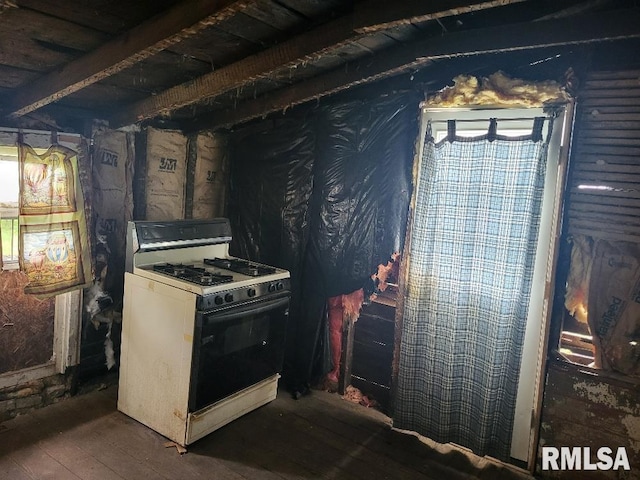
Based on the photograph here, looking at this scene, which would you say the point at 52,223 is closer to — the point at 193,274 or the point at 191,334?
the point at 193,274

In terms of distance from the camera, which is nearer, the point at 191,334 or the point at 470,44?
the point at 470,44

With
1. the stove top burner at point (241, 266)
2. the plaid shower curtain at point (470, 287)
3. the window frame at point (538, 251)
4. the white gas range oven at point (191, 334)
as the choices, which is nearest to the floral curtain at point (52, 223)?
the white gas range oven at point (191, 334)

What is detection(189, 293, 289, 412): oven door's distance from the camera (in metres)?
2.57

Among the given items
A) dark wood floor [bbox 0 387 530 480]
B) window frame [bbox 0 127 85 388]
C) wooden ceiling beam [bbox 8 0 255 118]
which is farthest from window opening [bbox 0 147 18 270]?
dark wood floor [bbox 0 387 530 480]

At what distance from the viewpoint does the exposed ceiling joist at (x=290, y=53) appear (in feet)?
5.74

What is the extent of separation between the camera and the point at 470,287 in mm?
2656

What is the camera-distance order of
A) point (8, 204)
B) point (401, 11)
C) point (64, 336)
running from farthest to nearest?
point (64, 336), point (8, 204), point (401, 11)

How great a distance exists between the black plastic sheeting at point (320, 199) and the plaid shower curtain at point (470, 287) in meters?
0.27

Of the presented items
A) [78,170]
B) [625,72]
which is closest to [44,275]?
[78,170]

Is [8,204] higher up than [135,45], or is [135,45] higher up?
[135,45]

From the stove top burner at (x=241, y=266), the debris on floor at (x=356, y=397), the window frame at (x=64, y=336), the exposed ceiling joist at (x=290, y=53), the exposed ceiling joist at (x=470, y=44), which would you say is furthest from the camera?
the debris on floor at (x=356, y=397)

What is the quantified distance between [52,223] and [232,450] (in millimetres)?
1744

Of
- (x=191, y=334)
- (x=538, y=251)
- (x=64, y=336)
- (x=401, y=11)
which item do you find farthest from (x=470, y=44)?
(x=64, y=336)

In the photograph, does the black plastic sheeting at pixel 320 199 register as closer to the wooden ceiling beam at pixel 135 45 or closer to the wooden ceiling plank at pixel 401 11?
the wooden ceiling plank at pixel 401 11
